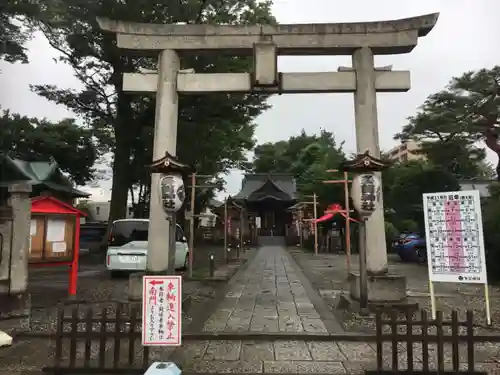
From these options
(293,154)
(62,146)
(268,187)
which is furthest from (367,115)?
(293,154)

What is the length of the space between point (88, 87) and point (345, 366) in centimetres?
1975

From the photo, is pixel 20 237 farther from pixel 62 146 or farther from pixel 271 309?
pixel 62 146

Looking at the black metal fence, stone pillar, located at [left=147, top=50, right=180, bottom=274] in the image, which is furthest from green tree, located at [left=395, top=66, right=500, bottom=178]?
the black metal fence

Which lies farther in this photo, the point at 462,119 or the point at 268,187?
the point at 268,187

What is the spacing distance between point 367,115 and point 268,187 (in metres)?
34.5

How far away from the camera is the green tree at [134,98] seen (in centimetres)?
1745

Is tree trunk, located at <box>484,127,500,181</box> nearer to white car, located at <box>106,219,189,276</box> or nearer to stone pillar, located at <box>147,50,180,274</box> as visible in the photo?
white car, located at <box>106,219,189,276</box>

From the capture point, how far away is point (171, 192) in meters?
7.56

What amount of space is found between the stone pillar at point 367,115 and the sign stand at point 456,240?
1.13m

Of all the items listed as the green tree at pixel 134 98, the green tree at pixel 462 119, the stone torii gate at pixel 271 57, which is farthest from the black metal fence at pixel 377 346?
the green tree at pixel 462 119

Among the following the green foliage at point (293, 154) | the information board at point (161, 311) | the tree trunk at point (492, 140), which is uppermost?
the green foliage at point (293, 154)

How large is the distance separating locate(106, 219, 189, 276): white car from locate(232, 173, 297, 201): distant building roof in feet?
86.7

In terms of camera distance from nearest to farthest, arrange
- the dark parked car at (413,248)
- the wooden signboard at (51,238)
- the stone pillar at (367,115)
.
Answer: the wooden signboard at (51,238), the stone pillar at (367,115), the dark parked car at (413,248)

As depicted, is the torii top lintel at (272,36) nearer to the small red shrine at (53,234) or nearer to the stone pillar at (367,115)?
the stone pillar at (367,115)
